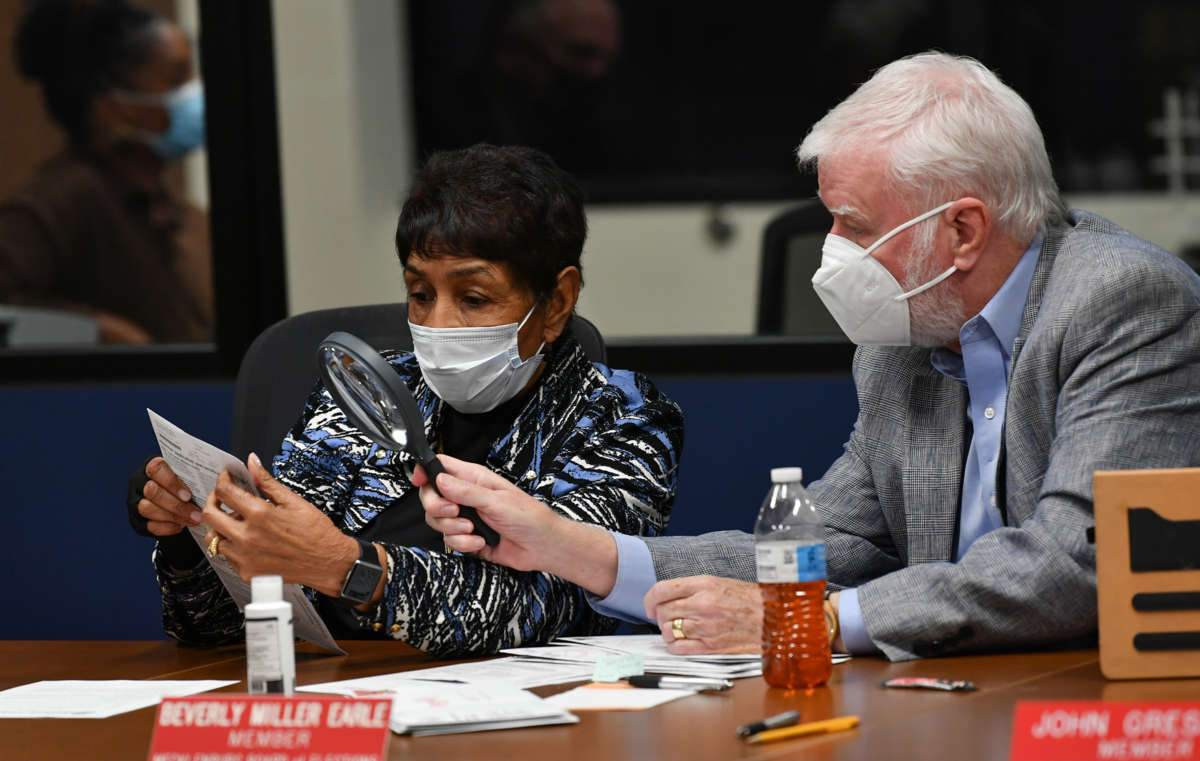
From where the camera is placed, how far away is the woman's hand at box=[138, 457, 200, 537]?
6.88ft

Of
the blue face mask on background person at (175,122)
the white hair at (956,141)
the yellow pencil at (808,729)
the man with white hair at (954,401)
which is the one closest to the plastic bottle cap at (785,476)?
the man with white hair at (954,401)

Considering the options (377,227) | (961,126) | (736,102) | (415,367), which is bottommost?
(415,367)

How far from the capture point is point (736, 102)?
5.57 meters

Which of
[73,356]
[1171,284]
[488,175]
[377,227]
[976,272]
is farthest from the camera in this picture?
[377,227]

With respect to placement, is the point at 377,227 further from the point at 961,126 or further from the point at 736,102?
the point at 961,126

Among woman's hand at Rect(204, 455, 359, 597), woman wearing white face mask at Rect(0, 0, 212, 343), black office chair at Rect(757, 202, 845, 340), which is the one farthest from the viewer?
woman wearing white face mask at Rect(0, 0, 212, 343)

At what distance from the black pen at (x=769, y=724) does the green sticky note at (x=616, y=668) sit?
10.9 inches

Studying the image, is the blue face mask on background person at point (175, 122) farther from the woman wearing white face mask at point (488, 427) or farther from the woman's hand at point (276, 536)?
the woman's hand at point (276, 536)

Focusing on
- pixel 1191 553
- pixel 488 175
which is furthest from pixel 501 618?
pixel 1191 553

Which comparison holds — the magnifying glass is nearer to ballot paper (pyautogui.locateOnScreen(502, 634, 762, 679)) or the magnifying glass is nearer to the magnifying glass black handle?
the magnifying glass black handle

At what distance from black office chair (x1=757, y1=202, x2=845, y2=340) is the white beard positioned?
1.41m

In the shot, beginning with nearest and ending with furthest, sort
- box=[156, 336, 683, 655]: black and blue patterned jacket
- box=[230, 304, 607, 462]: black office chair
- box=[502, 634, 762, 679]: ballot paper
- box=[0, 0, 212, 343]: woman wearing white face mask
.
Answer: box=[502, 634, 762, 679]: ballot paper
box=[156, 336, 683, 655]: black and blue patterned jacket
box=[230, 304, 607, 462]: black office chair
box=[0, 0, 212, 343]: woman wearing white face mask

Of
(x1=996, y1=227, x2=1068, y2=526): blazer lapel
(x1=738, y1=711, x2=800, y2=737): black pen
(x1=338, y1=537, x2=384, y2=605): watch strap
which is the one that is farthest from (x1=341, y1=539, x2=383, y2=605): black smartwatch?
(x1=996, y1=227, x2=1068, y2=526): blazer lapel

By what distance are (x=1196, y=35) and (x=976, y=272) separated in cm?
357
